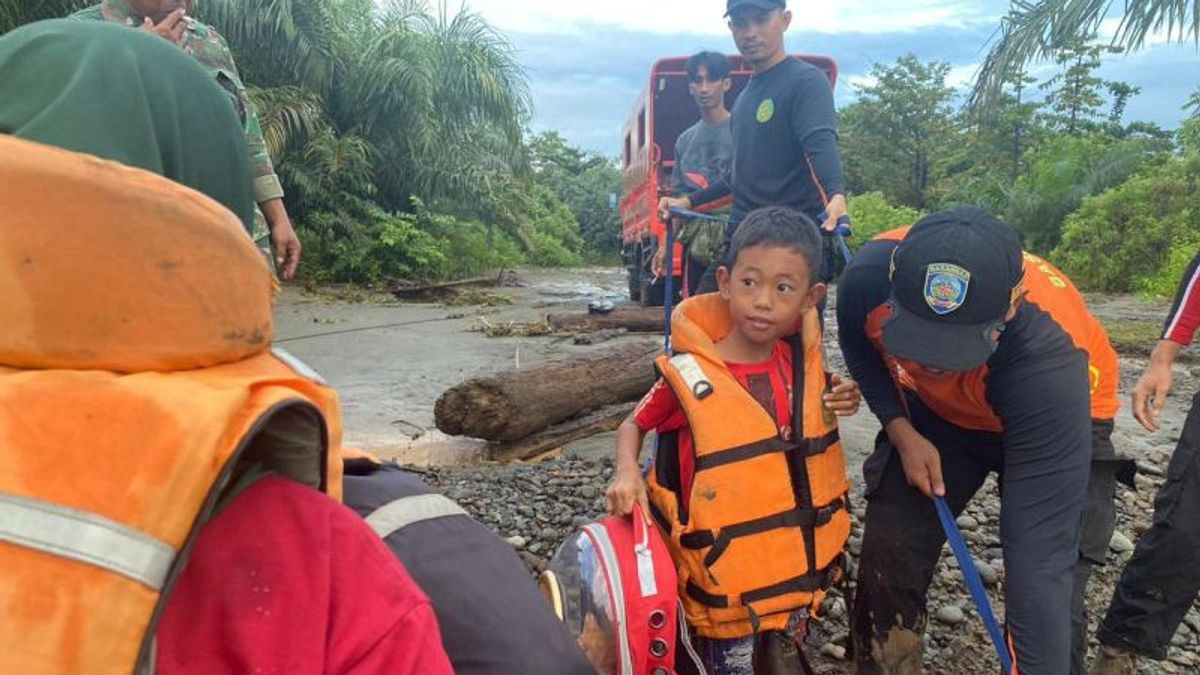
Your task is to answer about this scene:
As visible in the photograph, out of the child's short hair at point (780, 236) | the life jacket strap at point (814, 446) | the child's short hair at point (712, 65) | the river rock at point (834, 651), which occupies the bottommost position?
the river rock at point (834, 651)

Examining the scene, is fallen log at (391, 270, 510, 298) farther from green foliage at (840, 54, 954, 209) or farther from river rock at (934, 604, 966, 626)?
green foliage at (840, 54, 954, 209)

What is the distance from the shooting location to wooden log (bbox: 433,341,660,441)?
4324mm

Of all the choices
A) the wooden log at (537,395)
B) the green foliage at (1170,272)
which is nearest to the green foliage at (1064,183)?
the green foliage at (1170,272)

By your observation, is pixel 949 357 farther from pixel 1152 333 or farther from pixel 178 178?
pixel 1152 333

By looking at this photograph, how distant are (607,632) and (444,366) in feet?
16.7

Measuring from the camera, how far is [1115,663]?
8.09 ft

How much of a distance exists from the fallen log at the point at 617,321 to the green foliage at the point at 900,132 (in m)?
24.9

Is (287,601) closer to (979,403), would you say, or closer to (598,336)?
(979,403)

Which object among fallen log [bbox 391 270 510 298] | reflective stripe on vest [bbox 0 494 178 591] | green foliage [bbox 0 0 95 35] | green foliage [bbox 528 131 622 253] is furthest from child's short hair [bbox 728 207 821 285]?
green foliage [bbox 528 131 622 253]

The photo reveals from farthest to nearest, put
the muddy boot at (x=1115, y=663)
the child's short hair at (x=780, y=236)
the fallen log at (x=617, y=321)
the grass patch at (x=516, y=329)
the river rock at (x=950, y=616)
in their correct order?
the grass patch at (x=516, y=329)
the fallen log at (x=617, y=321)
the river rock at (x=950, y=616)
the muddy boot at (x=1115, y=663)
the child's short hair at (x=780, y=236)

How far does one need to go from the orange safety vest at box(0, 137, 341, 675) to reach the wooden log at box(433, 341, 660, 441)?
3.59 meters

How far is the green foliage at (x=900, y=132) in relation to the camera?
31219 mm

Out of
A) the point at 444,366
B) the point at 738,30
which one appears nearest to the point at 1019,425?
the point at 738,30

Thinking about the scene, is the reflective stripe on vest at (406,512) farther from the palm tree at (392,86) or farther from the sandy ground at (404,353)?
the palm tree at (392,86)
